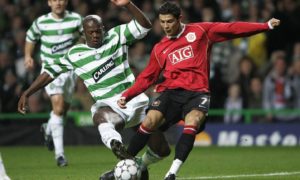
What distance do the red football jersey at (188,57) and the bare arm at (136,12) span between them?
31 centimetres

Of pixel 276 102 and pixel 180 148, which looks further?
pixel 276 102

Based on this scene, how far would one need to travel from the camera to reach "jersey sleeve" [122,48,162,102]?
9.75m

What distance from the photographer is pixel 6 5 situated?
69.3ft

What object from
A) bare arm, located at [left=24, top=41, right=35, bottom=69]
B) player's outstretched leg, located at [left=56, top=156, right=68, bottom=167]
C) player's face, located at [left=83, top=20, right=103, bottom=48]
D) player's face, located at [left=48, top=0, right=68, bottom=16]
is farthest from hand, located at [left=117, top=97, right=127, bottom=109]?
player's face, located at [left=48, top=0, right=68, bottom=16]

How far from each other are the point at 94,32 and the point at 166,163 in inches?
A: 130

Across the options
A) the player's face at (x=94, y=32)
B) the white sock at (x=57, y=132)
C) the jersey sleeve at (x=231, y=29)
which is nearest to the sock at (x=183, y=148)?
the jersey sleeve at (x=231, y=29)

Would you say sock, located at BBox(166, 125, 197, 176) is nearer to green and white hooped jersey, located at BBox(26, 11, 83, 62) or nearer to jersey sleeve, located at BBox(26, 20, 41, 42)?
green and white hooped jersey, located at BBox(26, 11, 83, 62)

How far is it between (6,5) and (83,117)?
4.55 meters

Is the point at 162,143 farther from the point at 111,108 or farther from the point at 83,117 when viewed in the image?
the point at 83,117

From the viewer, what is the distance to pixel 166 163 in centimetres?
1281

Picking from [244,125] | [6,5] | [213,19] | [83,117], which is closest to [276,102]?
[244,125]

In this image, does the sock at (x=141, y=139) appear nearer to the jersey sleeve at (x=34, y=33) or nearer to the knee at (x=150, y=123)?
the knee at (x=150, y=123)

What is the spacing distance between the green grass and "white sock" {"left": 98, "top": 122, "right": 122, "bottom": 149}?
3.23 ft

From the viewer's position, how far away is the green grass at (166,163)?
11.0m
